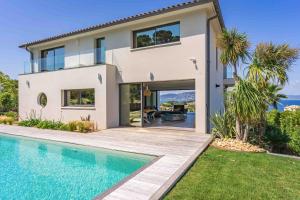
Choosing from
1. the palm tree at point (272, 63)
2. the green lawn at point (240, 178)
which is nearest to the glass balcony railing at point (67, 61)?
the palm tree at point (272, 63)

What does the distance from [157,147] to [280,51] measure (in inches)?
312

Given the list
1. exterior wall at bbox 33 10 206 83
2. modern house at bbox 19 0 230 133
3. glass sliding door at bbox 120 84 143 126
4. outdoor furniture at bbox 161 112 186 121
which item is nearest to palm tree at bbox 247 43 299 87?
modern house at bbox 19 0 230 133

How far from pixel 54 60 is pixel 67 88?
3769 mm

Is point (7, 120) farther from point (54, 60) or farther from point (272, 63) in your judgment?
point (272, 63)

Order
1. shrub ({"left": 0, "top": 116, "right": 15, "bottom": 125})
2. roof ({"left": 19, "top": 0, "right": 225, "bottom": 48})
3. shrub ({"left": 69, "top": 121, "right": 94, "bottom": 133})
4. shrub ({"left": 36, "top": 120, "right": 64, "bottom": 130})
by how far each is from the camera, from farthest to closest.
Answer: shrub ({"left": 0, "top": 116, "right": 15, "bottom": 125}) → shrub ({"left": 36, "top": 120, "right": 64, "bottom": 130}) → shrub ({"left": 69, "top": 121, "right": 94, "bottom": 133}) → roof ({"left": 19, "top": 0, "right": 225, "bottom": 48})

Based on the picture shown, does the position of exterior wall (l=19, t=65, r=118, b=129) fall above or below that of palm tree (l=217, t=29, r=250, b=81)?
below

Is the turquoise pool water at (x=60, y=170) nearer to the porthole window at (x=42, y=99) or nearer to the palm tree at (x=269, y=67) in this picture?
the palm tree at (x=269, y=67)

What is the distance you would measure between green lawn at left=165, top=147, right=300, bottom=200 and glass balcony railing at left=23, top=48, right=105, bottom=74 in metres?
12.2

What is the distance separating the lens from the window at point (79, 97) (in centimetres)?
1703

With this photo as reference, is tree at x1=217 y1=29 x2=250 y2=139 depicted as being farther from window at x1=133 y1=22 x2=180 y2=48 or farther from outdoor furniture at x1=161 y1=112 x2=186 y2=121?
outdoor furniture at x1=161 y1=112 x2=186 y2=121

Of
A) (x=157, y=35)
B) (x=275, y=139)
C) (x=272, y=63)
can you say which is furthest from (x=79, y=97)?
(x=275, y=139)

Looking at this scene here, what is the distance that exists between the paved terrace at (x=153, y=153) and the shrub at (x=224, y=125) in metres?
0.72

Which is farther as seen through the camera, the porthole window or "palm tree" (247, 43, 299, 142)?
the porthole window

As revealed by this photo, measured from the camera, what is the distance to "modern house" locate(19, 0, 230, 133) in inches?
507
